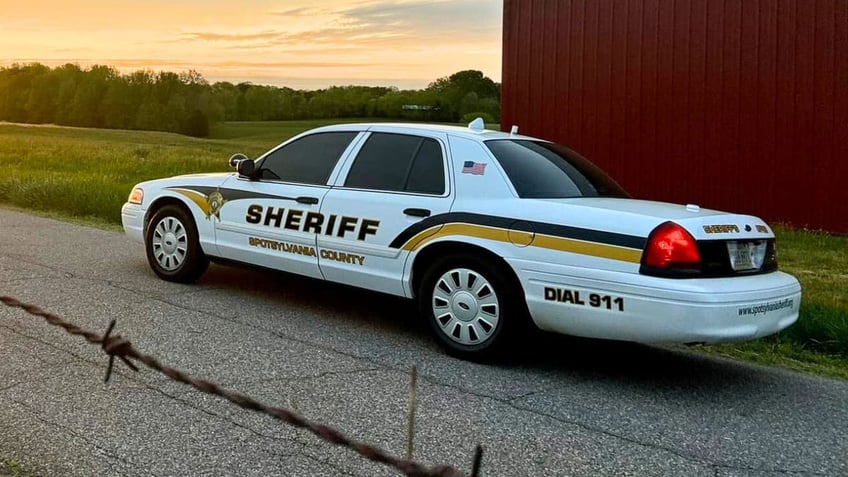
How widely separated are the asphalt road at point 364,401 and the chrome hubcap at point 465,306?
0.67 feet

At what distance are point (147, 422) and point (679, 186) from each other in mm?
12114

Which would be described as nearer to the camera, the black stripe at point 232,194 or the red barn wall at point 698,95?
the black stripe at point 232,194

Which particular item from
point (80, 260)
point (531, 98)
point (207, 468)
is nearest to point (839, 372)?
point (207, 468)

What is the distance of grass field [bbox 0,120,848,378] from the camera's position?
668cm

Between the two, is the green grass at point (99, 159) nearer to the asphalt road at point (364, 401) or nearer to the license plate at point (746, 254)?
the asphalt road at point (364, 401)

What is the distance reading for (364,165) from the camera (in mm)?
6992

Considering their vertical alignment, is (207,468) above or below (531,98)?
below

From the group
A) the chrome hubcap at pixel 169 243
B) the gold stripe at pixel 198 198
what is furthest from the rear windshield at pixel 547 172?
the chrome hubcap at pixel 169 243

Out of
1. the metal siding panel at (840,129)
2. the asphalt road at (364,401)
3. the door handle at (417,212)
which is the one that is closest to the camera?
the asphalt road at (364,401)

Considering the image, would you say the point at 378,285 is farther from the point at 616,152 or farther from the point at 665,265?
the point at 616,152

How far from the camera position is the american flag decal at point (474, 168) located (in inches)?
249

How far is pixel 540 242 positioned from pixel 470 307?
0.64 metres

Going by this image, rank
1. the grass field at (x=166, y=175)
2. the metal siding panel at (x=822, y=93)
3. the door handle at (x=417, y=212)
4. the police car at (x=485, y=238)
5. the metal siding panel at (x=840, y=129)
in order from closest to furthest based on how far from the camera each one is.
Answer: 1. the police car at (x=485, y=238)
2. the door handle at (x=417, y=212)
3. the grass field at (x=166, y=175)
4. the metal siding panel at (x=840, y=129)
5. the metal siding panel at (x=822, y=93)

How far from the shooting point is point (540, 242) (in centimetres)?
570
